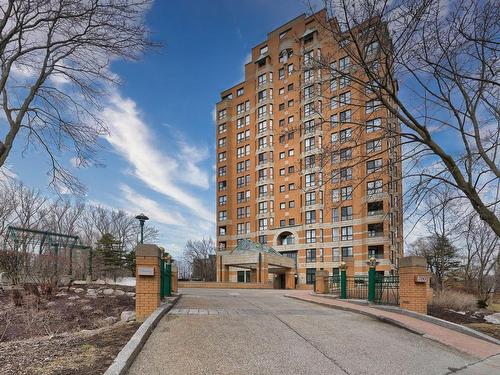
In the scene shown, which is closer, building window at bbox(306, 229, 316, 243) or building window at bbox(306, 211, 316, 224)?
building window at bbox(306, 229, 316, 243)

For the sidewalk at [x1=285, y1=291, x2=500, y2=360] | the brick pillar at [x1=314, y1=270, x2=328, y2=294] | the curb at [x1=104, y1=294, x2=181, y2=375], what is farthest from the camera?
the brick pillar at [x1=314, y1=270, x2=328, y2=294]

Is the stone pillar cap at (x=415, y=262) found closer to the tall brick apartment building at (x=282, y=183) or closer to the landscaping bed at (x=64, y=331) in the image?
the landscaping bed at (x=64, y=331)

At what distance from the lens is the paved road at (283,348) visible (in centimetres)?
613

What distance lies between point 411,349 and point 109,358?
218 inches

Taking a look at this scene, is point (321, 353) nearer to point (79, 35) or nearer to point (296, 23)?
point (79, 35)

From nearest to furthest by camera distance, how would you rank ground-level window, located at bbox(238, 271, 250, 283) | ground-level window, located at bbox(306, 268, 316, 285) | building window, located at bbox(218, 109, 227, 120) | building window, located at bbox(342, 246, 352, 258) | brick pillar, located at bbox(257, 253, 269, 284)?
brick pillar, located at bbox(257, 253, 269, 284) < building window, located at bbox(342, 246, 352, 258) < ground-level window, located at bbox(306, 268, 316, 285) < ground-level window, located at bbox(238, 271, 250, 283) < building window, located at bbox(218, 109, 227, 120)

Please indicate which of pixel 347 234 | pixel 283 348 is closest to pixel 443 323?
pixel 283 348

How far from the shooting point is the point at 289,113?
61.8 m

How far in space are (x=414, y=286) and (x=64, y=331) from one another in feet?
31.8

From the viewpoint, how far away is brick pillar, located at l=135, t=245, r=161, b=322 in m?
9.52

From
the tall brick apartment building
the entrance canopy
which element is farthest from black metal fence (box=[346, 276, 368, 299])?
the tall brick apartment building

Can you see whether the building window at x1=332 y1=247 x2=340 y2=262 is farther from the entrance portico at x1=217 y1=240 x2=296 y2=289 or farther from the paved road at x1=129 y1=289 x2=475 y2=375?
the paved road at x1=129 y1=289 x2=475 y2=375

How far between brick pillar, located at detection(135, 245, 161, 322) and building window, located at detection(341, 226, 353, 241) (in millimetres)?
46723

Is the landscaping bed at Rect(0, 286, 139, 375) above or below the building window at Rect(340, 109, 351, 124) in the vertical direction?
below
